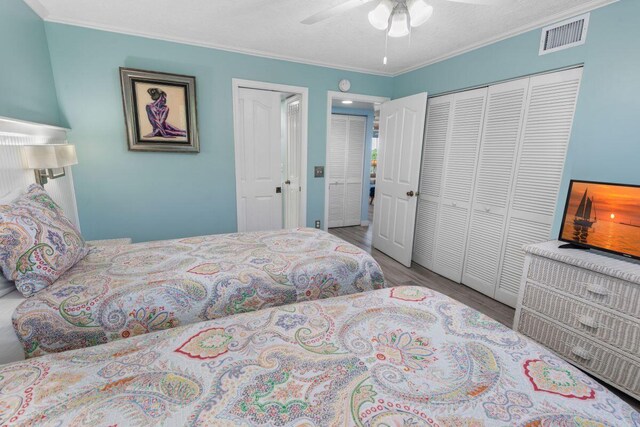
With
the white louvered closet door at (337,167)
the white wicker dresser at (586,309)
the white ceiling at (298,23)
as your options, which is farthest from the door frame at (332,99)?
the white wicker dresser at (586,309)

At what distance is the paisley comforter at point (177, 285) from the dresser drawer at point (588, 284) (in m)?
1.12

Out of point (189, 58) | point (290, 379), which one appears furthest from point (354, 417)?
point (189, 58)

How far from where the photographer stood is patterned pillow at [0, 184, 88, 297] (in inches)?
50.4

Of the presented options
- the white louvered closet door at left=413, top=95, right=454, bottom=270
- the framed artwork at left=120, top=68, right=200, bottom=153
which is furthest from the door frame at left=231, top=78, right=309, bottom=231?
the white louvered closet door at left=413, top=95, right=454, bottom=270

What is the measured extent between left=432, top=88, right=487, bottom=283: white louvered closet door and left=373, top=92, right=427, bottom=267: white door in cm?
32

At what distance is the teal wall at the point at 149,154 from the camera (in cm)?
258

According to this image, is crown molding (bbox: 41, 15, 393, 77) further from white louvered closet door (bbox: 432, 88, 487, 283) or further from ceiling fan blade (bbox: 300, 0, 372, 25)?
ceiling fan blade (bbox: 300, 0, 372, 25)

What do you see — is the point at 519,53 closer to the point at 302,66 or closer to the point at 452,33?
the point at 452,33

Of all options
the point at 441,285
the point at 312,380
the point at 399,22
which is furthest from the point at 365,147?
the point at 312,380

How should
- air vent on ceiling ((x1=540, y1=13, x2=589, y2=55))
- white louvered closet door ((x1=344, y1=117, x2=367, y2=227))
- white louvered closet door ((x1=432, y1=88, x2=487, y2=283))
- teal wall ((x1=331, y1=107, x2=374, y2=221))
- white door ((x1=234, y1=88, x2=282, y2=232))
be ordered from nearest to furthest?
air vent on ceiling ((x1=540, y1=13, x2=589, y2=55)) → white louvered closet door ((x1=432, y1=88, x2=487, y2=283)) → white door ((x1=234, y1=88, x2=282, y2=232)) → teal wall ((x1=331, y1=107, x2=374, y2=221)) → white louvered closet door ((x1=344, y1=117, x2=367, y2=227))

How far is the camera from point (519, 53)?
2.48m

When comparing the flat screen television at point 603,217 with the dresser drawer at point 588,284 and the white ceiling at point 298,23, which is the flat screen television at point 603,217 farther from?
the white ceiling at point 298,23

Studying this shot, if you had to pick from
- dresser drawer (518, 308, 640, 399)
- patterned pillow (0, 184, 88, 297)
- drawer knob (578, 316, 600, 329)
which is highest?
patterned pillow (0, 184, 88, 297)

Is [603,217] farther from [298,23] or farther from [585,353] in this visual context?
[298,23]
